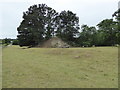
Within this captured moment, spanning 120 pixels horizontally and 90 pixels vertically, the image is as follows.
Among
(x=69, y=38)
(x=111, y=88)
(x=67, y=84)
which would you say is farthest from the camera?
(x=69, y=38)

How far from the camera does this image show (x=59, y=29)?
3609 centimetres

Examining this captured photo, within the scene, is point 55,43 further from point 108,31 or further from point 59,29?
point 108,31

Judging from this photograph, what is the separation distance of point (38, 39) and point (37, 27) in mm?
2425

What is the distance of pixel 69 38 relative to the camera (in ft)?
117

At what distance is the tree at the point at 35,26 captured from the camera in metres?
32.0

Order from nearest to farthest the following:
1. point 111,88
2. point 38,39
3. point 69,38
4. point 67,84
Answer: point 111,88
point 67,84
point 38,39
point 69,38

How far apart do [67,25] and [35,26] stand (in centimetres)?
730

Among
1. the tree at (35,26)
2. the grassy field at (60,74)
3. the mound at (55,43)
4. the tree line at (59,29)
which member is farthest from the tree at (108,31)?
the grassy field at (60,74)

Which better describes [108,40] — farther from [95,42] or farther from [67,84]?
[67,84]

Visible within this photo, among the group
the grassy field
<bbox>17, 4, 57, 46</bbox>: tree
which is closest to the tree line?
<bbox>17, 4, 57, 46</bbox>: tree

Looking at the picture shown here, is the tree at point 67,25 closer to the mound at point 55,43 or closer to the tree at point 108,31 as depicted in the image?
the mound at point 55,43

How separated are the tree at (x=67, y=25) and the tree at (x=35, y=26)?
240cm

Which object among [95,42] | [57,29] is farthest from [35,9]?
[95,42]

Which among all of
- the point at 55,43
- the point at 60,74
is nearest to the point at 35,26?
the point at 55,43
